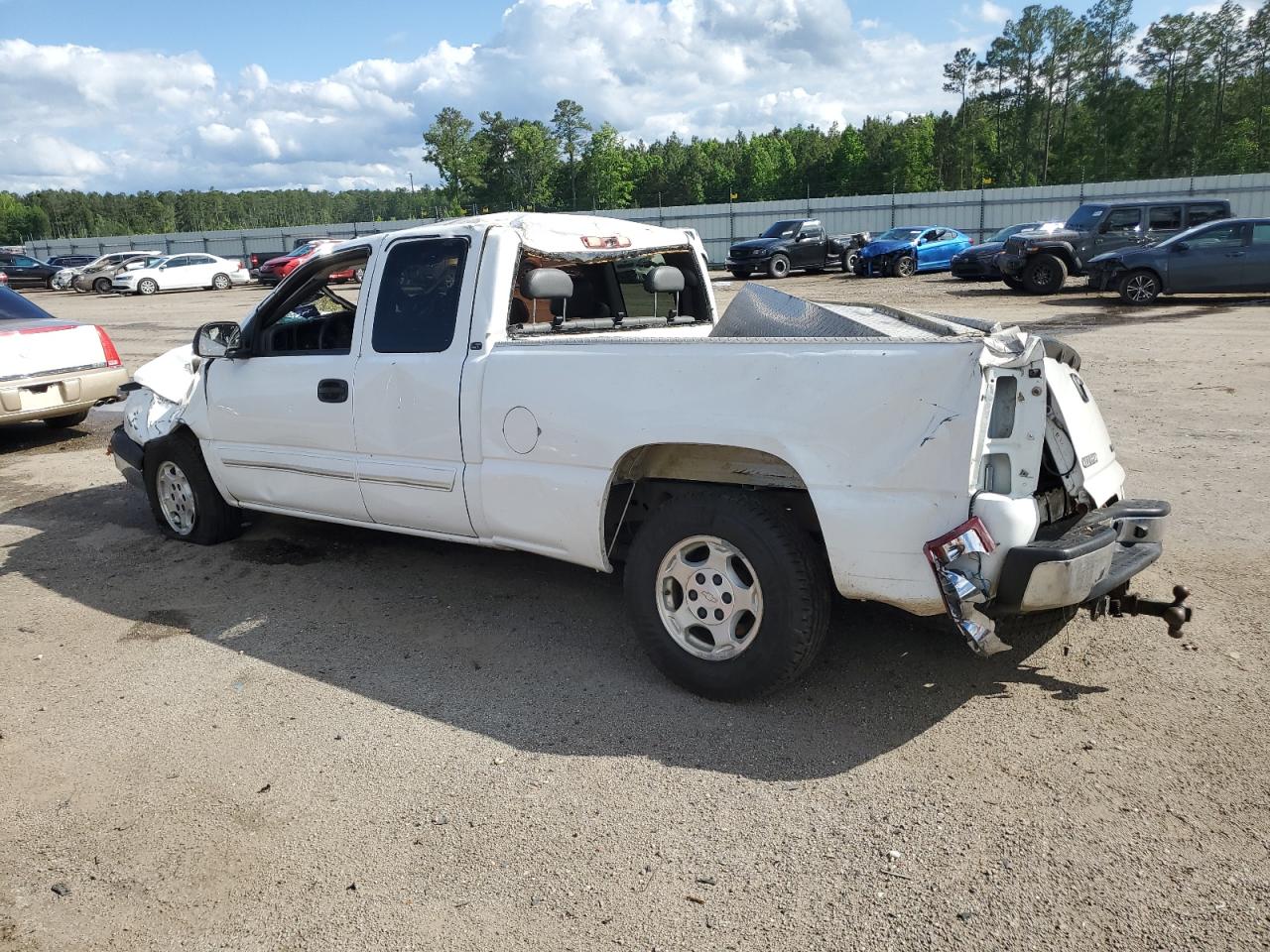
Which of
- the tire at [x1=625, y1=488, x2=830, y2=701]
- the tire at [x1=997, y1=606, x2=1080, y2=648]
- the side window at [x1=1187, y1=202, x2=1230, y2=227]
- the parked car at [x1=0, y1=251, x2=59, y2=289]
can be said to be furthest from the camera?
the parked car at [x1=0, y1=251, x2=59, y2=289]

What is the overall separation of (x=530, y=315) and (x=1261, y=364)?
9.57m

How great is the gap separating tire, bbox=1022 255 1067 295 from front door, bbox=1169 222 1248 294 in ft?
8.21

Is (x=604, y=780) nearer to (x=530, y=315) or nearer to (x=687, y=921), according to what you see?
(x=687, y=921)

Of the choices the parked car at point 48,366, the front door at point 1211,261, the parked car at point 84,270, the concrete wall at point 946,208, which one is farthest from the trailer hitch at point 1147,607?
the parked car at point 84,270

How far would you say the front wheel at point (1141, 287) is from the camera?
17.5 m

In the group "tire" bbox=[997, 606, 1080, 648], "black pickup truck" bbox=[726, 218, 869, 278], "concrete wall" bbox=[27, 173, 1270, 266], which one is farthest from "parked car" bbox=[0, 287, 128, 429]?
"concrete wall" bbox=[27, 173, 1270, 266]

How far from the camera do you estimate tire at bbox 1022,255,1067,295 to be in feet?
64.5

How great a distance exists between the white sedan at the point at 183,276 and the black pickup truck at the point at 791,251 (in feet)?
66.9

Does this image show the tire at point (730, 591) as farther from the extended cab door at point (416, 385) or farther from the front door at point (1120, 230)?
the front door at point (1120, 230)

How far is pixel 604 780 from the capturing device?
3.44 m

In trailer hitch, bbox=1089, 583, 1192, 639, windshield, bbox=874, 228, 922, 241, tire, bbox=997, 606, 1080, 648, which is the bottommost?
tire, bbox=997, 606, 1080, 648

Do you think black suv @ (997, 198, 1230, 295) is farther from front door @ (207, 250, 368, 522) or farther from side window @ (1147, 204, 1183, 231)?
front door @ (207, 250, 368, 522)

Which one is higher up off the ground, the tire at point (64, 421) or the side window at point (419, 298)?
the side window at point (419, 298)

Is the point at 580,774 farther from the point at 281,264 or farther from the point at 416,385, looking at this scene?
the point at 281,264
